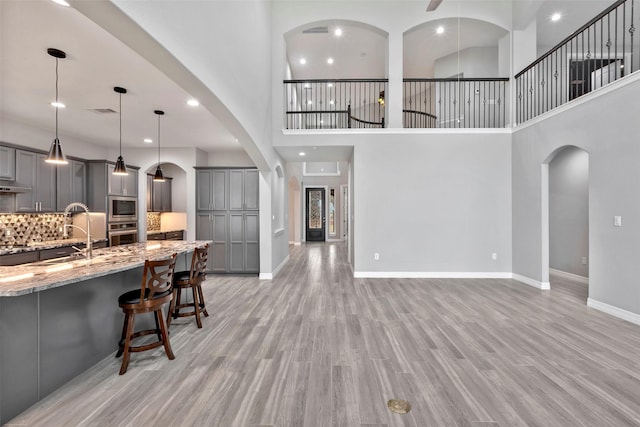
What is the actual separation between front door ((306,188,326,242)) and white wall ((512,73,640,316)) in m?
8.67

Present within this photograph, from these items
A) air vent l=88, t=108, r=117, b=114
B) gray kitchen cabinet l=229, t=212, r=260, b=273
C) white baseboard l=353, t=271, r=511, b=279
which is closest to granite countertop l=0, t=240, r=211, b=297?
air vent l=88, t=108, r=117, b=114

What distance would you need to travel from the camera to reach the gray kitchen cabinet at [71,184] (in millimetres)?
5193

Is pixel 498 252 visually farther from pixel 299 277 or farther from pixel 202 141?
pixel 202 141

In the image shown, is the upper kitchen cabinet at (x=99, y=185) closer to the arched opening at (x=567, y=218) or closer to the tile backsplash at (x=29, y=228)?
the tile backsplash at (x=29, y=228)

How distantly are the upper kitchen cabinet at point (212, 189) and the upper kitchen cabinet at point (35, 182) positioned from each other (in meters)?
2.40

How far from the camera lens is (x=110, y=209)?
18.9 ft

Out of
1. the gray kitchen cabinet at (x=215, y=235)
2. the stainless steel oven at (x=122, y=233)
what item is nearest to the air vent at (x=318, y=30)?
the gray kitchen cabinet at (x=215, y=235)

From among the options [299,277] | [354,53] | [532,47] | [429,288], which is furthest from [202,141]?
[532,47]

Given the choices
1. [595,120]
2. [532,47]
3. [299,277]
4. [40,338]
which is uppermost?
[532,47]

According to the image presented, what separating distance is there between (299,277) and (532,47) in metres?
6.61

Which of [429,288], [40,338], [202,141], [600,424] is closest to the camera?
[600,424]

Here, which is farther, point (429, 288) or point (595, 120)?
point (429, 288)

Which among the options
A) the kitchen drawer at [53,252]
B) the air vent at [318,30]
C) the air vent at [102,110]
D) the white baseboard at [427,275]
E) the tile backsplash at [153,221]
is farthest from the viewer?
the tile backsplash at [153,221]

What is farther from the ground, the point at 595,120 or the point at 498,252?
the point at 595,120
